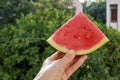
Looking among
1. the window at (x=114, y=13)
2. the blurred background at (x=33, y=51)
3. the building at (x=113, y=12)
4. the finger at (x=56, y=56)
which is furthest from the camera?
the window at (x=114, y=13)

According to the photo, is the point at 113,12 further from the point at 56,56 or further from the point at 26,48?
the point at 56,56

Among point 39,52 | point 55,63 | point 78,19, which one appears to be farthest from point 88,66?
point 55,63

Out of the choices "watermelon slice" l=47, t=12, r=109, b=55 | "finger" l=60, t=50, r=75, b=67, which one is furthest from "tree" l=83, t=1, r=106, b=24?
"finger" l=60, t=50, r=75, b=67

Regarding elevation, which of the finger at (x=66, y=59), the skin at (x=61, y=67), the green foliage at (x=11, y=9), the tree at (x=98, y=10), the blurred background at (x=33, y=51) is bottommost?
the tree at (x=98, y=10)

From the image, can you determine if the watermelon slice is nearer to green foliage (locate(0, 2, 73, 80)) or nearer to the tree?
green foliage (locate(0, 2, 73, 80))

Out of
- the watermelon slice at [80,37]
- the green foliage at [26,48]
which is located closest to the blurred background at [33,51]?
the green foliage at [26,48]

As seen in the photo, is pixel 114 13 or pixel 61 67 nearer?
pixel 61 67

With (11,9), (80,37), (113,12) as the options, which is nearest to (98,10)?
(113,12)

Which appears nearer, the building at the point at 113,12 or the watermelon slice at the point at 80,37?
the watermelon slice at the point at 80,37

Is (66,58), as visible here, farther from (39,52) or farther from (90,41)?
(39,52)

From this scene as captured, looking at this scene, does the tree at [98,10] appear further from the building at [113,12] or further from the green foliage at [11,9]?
the green foliage at [11,9]

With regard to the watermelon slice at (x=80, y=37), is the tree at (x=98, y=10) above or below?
below

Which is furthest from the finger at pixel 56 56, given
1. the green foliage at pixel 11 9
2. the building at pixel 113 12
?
the building at pixel 113 12

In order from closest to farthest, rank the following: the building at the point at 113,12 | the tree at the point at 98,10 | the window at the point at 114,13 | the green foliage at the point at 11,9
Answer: the green foliage at the point at 11,9 < the building at the point at 113,12 < the window at the point at 114,13 < the tree at the point at 98,10
